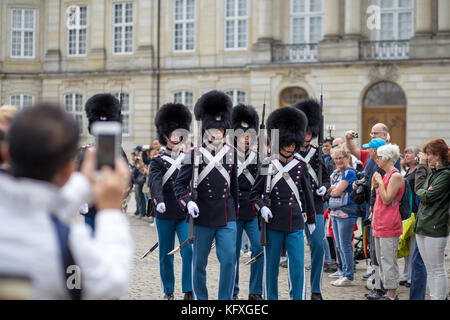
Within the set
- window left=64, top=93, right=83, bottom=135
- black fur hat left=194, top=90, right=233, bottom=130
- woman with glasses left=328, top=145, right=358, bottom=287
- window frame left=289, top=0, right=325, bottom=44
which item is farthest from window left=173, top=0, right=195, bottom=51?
black fur hat left=194, top=90, right=233, bottom=130

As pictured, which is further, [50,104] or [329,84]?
[329,84]

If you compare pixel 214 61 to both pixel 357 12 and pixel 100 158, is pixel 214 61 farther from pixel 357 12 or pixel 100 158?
pixel 100 158

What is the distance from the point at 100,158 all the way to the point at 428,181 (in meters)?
5.31

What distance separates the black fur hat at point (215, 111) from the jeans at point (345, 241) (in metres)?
2.29

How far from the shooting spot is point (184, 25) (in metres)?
29.7

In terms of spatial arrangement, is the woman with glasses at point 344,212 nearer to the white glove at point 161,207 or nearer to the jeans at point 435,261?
the jeans at point 435,261

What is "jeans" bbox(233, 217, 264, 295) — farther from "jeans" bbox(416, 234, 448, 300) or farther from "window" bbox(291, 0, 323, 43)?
"window" bbox(291, 0, 323, 43)

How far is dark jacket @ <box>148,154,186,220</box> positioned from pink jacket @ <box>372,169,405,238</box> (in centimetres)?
216

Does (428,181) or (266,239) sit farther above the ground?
(428,181)

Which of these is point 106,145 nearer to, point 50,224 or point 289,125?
point 50,224

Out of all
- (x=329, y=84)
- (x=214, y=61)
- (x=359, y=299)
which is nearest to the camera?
(x=359, y=299)

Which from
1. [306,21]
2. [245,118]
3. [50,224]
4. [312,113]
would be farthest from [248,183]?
[306,21]

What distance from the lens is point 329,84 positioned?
25.8m
